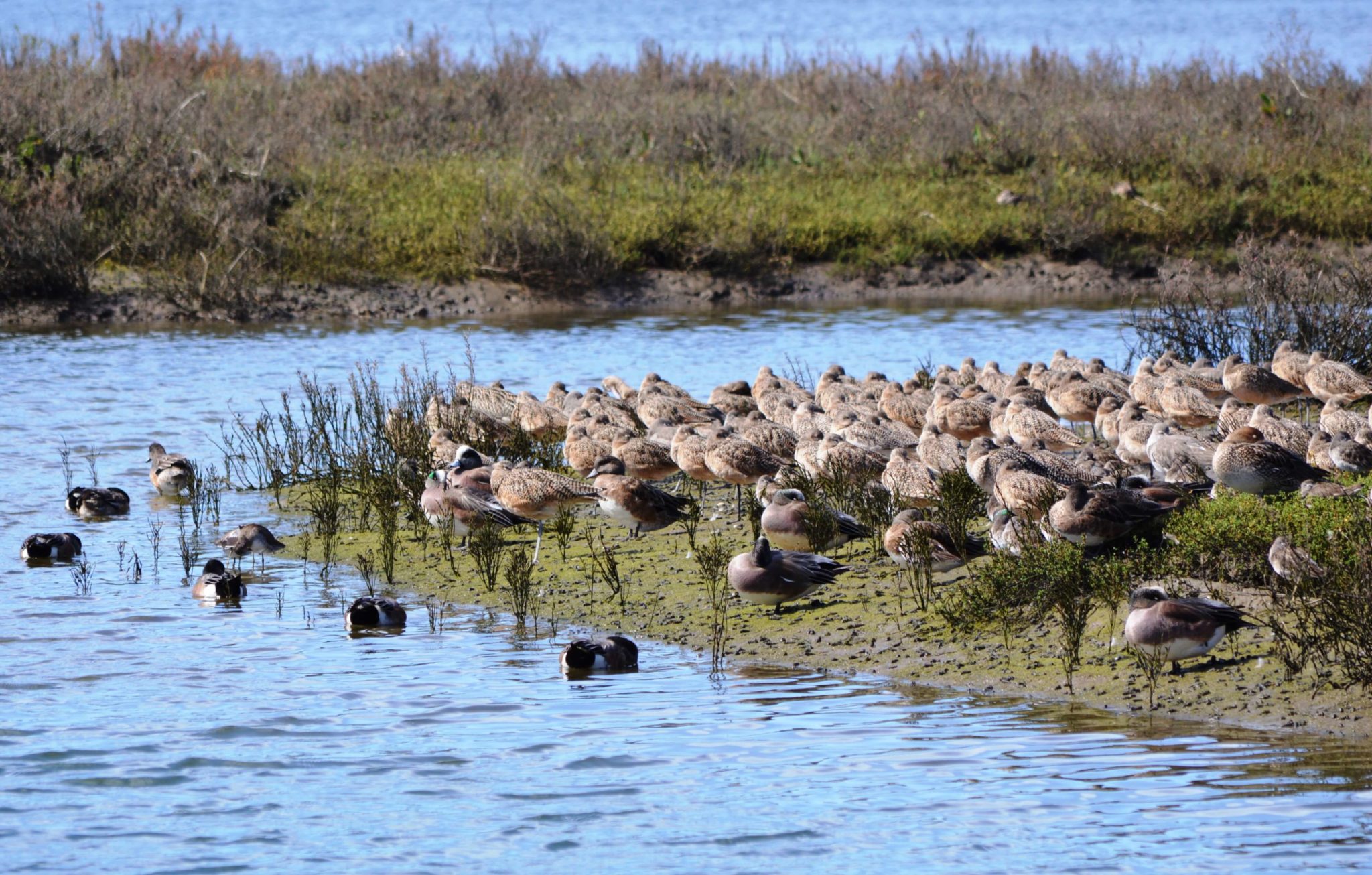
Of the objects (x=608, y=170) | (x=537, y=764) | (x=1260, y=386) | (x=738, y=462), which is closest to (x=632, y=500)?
(x=738, y=462)

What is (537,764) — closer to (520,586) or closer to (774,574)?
(774,574)

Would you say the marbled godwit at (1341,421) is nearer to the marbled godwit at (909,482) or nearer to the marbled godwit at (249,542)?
the marbled godwit at (909,482)

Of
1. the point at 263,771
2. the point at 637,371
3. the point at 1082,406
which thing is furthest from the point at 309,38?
the point at 263,771

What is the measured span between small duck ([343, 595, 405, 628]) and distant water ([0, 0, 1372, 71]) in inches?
2659

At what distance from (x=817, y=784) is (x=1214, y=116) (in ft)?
107

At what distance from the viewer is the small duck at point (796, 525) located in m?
11.7

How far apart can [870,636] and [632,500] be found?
9.37ft

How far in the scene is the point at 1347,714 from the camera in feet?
28.2

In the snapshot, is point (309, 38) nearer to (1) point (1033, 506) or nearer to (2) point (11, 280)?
(2) point (11, 280)

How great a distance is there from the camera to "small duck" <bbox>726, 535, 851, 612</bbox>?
10852 mm

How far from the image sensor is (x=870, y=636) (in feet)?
34.7

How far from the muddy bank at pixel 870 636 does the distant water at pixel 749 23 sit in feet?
217

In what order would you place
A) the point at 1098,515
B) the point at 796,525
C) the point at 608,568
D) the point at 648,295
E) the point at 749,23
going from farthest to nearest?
the point at 749,23, the point at 648,295, the point at 608,568, the point at 796,525, the point at 1098,515

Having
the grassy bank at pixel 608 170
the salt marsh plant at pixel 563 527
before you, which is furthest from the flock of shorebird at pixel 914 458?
the grassy bank at pixel 608 170
